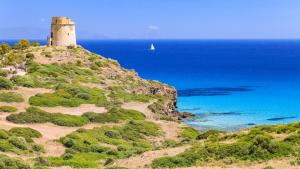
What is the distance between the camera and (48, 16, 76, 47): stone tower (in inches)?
2837

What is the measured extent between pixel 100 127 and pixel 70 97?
10.6 m

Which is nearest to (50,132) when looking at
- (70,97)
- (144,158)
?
(70,97)

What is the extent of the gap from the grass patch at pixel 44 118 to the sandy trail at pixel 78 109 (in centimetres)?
260

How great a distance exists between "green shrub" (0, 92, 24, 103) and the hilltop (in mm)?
84

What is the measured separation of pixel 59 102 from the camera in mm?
45125

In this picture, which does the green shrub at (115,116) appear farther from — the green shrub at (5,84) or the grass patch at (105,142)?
the green shrub at (5,84)

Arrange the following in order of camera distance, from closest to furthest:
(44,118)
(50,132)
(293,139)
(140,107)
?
1. (293,139)
2. (50,132)
3. (44,118)
4. (140,107)

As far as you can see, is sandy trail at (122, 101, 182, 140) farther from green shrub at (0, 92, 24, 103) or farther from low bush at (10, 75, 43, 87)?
green shrub at (0, 92, 24, 103)

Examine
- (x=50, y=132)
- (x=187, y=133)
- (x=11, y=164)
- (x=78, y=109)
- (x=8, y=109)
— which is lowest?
(x=187, y=133)

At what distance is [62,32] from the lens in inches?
2862

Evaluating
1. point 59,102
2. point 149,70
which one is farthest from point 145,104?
point 149,70

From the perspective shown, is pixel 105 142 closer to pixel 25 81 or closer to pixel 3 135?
pixel 3 135

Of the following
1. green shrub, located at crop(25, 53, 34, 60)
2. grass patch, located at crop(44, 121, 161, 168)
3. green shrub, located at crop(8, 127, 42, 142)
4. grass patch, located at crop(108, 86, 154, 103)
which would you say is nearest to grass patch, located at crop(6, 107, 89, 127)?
grass patch, located at crop(44, 121, 161, 168)

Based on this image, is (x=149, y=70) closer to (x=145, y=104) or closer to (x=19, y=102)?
(x=145, y=104)
